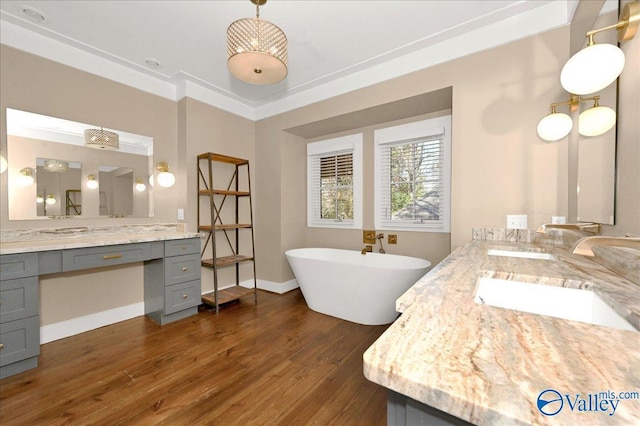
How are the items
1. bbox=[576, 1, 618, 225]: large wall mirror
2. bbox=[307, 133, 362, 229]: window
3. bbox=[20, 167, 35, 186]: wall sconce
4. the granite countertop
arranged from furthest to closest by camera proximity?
bbox=[307, 133, 362, 229]: window < bbox=[20, 167, 35, 186]: wall sconce < bbox=[576, 1, 618, 225]: large wall mirror < the granite countertop

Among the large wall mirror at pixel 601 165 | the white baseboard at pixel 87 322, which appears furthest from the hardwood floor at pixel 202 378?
the large wall mirror at pixel 601 165

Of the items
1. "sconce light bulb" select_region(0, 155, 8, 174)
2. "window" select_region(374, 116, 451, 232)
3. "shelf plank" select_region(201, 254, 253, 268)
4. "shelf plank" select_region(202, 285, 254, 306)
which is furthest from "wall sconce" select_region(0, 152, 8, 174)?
"window" select_region(374, 116, 451, 232)

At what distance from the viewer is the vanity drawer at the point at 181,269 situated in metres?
2.58

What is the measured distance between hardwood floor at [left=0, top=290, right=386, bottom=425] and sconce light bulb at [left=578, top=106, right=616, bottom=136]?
1.88 meters

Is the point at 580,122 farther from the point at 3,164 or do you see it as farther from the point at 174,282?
the point at 3,164

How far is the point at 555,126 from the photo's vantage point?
1777 mm

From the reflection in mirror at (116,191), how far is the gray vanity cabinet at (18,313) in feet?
2.92

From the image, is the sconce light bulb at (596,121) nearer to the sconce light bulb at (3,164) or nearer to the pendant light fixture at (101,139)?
the pendant light fixture at (101,139)

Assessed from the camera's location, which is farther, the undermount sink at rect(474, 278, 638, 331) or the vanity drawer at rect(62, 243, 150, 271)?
the vanity drawer at rect(62, 243, 150, 271)

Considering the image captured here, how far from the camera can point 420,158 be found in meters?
3.01

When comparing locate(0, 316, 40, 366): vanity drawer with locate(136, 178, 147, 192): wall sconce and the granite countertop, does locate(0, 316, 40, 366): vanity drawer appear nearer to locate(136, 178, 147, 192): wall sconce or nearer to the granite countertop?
locate(136, 178, 147, 192): wall sconce

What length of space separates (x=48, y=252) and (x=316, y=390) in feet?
7.11

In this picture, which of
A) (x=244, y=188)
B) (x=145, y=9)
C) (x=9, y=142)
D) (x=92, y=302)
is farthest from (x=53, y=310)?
(x=145, y=9)

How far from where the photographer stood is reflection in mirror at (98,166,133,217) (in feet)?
8.59
